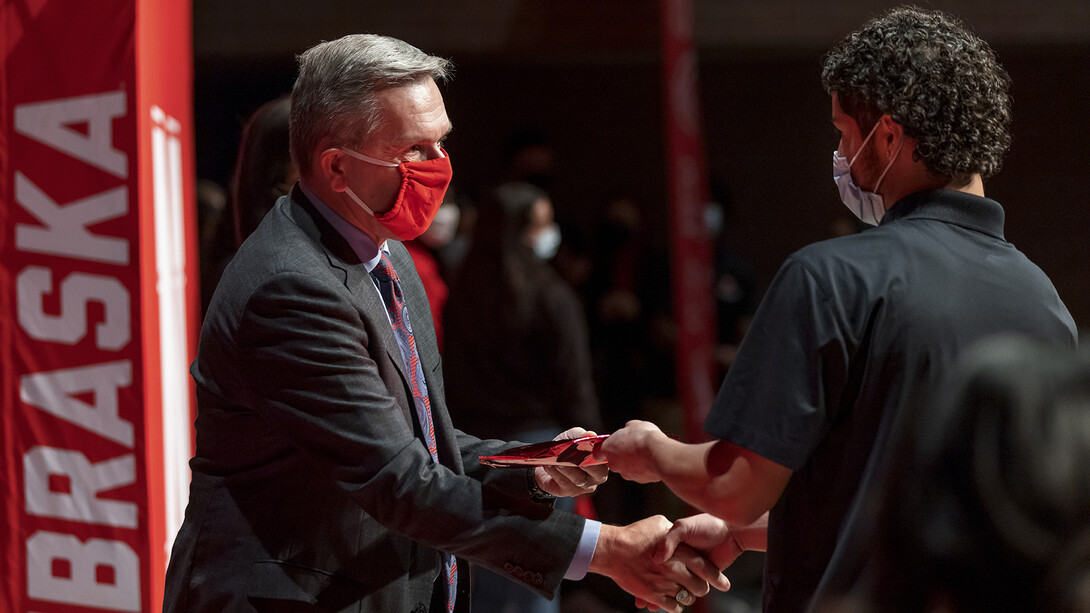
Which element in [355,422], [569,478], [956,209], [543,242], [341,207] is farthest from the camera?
[543,242]

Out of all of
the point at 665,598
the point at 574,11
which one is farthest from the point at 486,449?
the point at 574,11

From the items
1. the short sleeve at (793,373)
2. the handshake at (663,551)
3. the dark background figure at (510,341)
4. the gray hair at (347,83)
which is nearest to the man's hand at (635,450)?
the handshake at (663,551)

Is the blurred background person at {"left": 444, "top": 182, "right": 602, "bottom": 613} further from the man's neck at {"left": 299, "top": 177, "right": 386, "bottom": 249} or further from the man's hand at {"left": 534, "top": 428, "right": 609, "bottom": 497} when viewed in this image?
the man's neck at {"left": 299, "top": 177, "right": 386, "bottom": 249}

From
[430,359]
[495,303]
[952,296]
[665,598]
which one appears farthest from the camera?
[495,303]

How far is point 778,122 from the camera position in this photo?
852 cm

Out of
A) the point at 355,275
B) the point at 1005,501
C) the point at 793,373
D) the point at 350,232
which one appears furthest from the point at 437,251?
the point at 1005,501

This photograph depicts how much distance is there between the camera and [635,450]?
1.87m

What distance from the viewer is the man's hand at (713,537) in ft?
7.02

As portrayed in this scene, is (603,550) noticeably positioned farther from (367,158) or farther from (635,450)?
(367,158)

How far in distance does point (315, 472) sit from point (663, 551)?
27.9 inches

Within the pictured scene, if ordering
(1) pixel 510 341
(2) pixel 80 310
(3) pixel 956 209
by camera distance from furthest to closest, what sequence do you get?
(1) pixel 510 341 → (2) pixel 80 310 → (3) pixel 956 209

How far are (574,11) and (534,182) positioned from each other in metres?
2.28

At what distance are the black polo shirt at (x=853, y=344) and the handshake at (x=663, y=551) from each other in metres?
0.45

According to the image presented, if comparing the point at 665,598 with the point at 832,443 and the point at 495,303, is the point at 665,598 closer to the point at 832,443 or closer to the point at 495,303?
the point at 832,443
